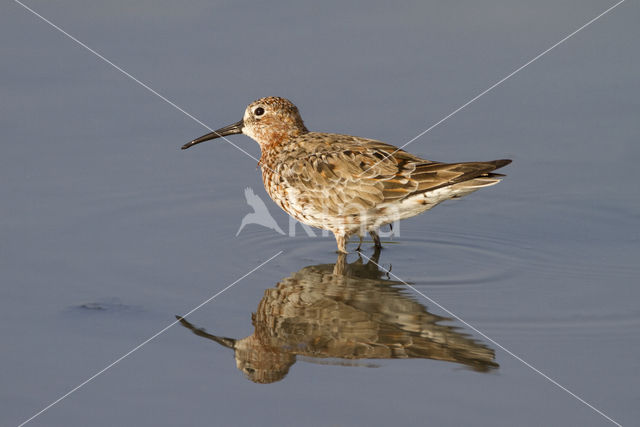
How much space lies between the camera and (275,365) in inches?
255

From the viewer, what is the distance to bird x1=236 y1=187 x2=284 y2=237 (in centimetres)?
987

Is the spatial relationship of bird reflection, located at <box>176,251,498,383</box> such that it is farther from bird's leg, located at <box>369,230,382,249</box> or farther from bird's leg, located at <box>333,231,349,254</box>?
bird's leg, located at <box>369,230,382,249</box>

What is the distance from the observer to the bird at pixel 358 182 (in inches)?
349

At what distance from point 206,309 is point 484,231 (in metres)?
3.62

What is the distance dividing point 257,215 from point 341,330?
Result: 3.30 metres

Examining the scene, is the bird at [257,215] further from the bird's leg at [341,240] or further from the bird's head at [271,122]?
the bird's leg at [341,240]

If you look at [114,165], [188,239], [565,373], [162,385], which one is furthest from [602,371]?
[114,165]

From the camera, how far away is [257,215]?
10.1 metres

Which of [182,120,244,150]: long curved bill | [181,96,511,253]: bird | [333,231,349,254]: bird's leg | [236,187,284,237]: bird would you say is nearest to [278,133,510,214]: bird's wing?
[181,96,511,253]: bird

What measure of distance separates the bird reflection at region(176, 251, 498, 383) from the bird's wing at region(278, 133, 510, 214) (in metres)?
1.14

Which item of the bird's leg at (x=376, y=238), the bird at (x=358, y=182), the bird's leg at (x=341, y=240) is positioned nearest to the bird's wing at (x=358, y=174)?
the bird at (x=358, y=182)

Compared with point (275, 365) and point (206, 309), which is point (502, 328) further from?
point (206, 309)

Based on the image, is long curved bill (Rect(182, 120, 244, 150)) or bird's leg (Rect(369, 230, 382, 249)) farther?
long curved bill (Rect(182, 120, 244, 150))

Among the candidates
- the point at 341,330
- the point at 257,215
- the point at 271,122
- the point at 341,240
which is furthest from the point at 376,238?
the point at 341,330
